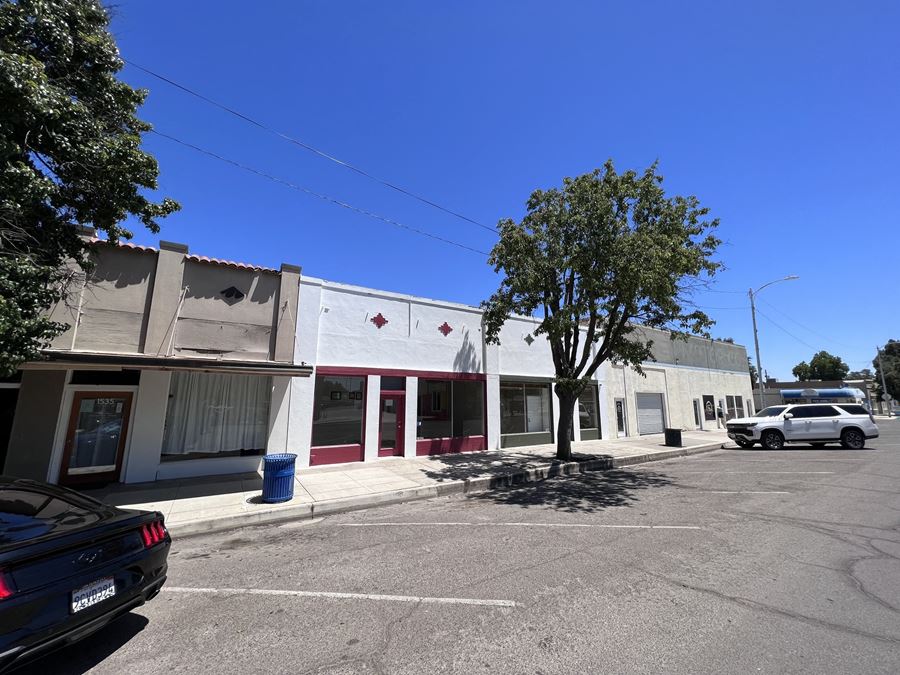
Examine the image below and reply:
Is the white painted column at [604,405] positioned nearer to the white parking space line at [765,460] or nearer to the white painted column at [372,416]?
the white parking space line at [765,460]

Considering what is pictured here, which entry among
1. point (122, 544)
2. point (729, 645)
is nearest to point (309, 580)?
point (122, 544)

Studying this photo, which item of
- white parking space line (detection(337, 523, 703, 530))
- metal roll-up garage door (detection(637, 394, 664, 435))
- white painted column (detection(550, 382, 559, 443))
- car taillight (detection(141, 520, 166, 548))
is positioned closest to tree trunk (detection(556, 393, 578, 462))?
white painted column (detection(550, 382, 559, 443))

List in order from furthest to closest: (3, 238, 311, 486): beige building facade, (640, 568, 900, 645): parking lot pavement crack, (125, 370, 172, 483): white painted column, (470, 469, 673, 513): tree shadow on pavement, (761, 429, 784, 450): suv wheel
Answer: (761, 429, 784, 450): suv wheel
(125, 370, 172, 483): white painted column
(3, 238, 311, 486): beige building facade
(470, 469, 673, 513): tree shadow on pavement
(640, 568, 900, 645): parking lot pavement crack

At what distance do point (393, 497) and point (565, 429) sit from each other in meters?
6.97

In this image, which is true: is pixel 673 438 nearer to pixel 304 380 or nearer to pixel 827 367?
pixel 304 380

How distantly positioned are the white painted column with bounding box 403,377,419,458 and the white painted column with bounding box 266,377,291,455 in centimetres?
386

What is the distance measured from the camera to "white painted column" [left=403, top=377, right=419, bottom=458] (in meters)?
13.7

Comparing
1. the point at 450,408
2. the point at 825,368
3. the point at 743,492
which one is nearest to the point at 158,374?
the point at 450,408

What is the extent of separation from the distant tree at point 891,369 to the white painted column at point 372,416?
7932cm

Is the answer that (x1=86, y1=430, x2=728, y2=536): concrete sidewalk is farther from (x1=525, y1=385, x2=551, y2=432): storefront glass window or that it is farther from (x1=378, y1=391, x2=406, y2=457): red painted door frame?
(x1=525, y1=385, x2=551, y2=432): storefront glass window

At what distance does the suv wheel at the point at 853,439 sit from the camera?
54.9 ft

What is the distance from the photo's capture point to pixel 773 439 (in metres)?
17.9

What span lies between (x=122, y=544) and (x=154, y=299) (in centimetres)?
804

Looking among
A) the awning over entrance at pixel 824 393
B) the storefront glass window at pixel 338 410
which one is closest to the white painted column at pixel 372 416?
the storefront glass window at pixel 338 410
